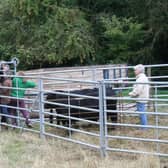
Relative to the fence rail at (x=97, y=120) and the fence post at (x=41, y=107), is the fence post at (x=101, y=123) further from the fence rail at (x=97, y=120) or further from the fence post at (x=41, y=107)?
the fence post at (x=41, y=107)

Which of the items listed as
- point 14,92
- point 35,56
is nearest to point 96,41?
point 35,56

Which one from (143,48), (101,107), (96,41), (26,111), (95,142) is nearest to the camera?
(101,107)

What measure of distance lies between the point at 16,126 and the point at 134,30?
1651 centimetres

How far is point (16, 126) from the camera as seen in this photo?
34.4 ft

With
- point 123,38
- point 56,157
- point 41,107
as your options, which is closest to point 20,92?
point 41,107

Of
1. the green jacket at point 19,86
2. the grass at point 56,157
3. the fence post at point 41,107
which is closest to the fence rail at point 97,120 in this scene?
the fence post at point 41,107

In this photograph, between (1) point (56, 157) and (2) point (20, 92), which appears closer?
(1) point (56, 157)

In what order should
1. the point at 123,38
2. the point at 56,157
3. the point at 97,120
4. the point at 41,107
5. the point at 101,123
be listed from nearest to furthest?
the point at 101,123 → the point at 56,157 → the point at 41,107 → the point at 97,120 → the point at 123,38

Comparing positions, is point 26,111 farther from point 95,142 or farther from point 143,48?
point 143,48

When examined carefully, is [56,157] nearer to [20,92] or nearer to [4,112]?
[20,92]

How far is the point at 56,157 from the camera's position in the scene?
802cm

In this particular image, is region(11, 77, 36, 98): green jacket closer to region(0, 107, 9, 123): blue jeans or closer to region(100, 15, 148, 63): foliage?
region(0, 107, 9, 123): blue jeans

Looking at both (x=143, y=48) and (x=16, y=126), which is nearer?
(x=16, y=126)

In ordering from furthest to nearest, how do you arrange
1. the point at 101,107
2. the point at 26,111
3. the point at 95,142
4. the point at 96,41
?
the point at 96,41 < the point at 26,111 < the point at 95,142 < the point at 101,107
